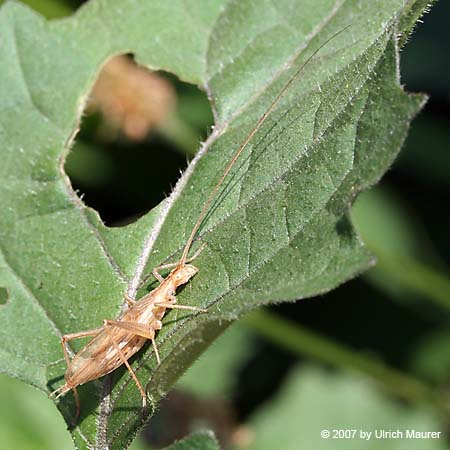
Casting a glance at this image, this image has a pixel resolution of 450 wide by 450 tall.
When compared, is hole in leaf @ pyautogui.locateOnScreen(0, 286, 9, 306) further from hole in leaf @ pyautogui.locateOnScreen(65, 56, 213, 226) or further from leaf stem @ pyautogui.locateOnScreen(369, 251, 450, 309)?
leaf stem @ pyautogui.locateOnScreen(369, 251, 450, 309)

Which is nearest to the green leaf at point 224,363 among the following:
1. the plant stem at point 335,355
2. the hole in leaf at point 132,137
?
the plant stem at point 335,355

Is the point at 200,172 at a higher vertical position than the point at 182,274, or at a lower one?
higher

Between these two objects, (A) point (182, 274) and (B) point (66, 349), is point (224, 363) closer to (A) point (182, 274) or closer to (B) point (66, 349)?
(B) point (66, 349)

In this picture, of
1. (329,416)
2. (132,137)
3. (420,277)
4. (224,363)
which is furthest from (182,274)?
(224,363)

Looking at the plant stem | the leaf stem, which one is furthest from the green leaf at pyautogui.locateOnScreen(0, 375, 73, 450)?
the leaf stem

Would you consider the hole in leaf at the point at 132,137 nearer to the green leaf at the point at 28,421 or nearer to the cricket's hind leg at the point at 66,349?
the green leaf at the point at 28,421
